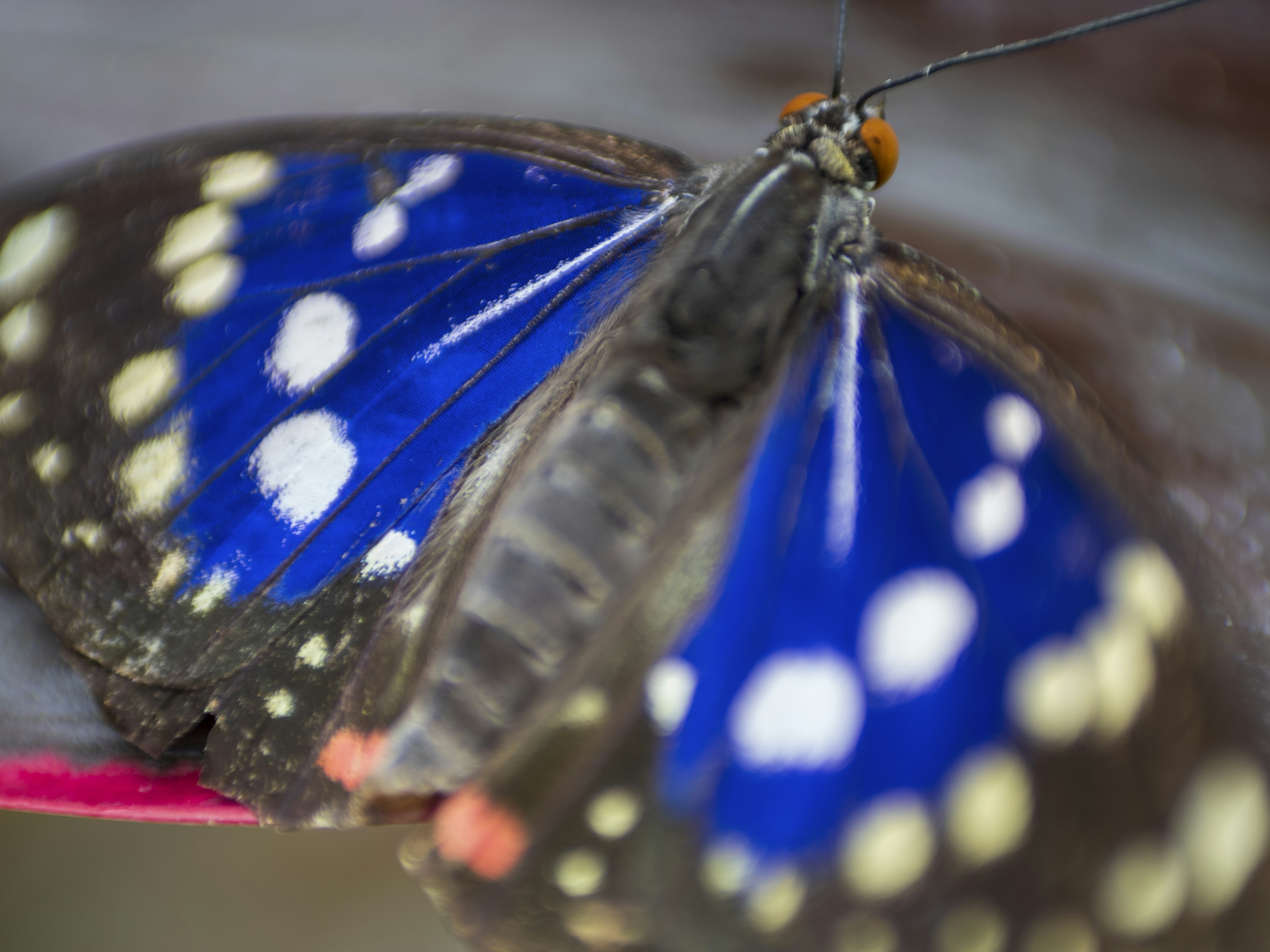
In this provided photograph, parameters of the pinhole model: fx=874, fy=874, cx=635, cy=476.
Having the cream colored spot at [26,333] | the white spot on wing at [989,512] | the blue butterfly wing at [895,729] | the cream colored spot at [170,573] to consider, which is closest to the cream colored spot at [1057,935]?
the blue butterfly wing at [895,729]

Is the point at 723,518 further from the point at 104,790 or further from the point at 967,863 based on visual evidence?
the point at 104,790

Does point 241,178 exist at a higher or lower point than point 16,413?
higher

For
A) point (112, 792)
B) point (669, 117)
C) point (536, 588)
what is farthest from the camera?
point (669, 117)

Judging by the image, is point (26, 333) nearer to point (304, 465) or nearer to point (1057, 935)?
point (304, 465)

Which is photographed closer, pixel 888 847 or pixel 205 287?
pixel 888 847

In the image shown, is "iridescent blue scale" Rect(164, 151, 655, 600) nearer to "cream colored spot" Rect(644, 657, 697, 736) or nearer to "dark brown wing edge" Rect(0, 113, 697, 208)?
"dark brown wing edge" Rect(0, 113, 697, 208)

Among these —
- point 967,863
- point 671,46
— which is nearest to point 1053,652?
point 967,863

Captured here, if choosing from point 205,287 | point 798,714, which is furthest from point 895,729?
point 205,287
